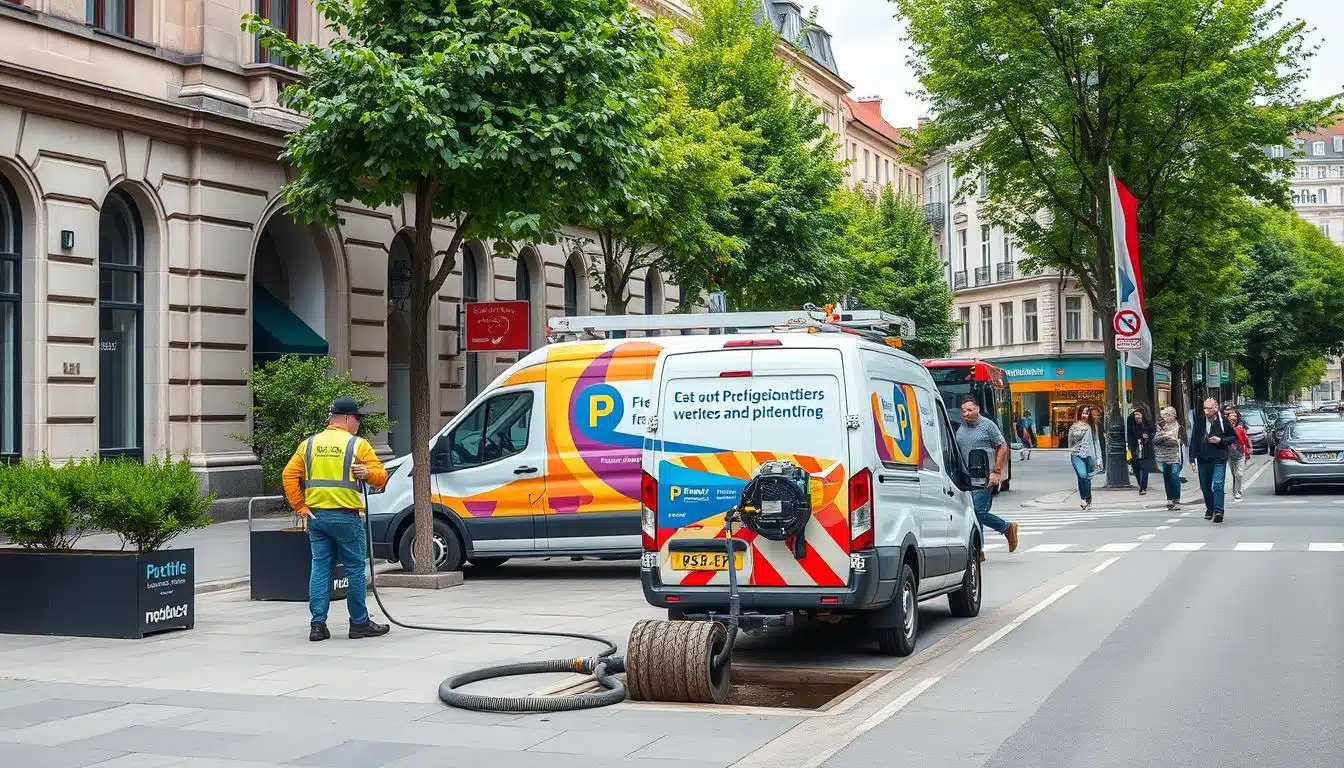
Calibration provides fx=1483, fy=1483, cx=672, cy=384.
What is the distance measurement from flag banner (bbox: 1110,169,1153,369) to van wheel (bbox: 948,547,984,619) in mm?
16640

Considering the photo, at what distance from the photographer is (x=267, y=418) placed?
2195 cm

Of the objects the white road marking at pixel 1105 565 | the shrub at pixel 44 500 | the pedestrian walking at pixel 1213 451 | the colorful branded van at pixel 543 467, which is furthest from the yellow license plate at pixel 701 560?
the pedestrian walking at pixel 1213 451

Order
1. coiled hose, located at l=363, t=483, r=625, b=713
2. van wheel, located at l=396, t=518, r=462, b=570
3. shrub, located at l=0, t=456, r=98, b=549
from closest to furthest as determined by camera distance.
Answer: coiled hose, located at l=363, t=483, r=625, b=713 < shrub, located at l=0, t=456, r=98, b=549 < van wheel, located at l=396, t=518, r=462, b=570

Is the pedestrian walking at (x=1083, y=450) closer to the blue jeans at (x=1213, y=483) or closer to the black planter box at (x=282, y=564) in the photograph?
the blue jeans at (x=1213, y=483)

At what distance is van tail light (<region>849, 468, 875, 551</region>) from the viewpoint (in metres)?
9.41

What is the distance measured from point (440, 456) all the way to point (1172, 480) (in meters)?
15.1

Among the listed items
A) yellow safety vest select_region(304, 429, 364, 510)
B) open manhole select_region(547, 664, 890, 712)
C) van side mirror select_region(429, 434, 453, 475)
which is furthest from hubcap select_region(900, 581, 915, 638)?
van side mirror select_region(429, 434, 453, 475)

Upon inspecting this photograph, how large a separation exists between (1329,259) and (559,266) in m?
69.6

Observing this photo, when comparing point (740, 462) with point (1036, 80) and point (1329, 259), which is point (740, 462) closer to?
point (1036, 80)

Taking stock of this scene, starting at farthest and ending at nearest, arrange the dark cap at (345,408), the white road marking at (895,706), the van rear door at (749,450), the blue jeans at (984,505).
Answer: the blue jeans at (984,505), the dark cap at (345,408), the van rear door at (749,450), the white road marking at (895,706)

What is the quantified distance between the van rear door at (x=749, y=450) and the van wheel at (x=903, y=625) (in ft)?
2.58

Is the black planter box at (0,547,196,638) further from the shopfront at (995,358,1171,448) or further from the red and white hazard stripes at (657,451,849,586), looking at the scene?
the shopfront at (995,358,1171,448)

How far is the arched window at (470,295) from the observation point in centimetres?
3006

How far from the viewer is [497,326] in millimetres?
20578
